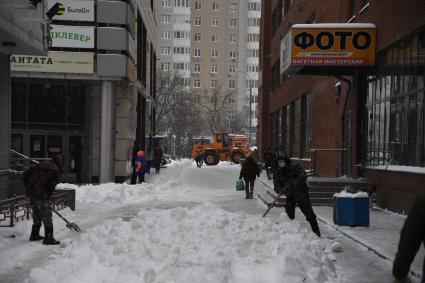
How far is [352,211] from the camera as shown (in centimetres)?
1256

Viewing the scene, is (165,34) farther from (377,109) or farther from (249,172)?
(377,109)

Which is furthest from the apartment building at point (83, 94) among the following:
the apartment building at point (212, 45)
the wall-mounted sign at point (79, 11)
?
the apartment building at point (212, 45)


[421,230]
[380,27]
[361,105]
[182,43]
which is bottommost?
[421,230]

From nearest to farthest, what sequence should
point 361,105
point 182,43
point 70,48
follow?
point 361,105 < point 70,48 < point 182,43

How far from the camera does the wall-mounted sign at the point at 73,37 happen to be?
25.1 m

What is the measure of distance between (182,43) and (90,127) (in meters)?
76.3

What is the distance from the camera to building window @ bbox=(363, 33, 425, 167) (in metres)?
14.5

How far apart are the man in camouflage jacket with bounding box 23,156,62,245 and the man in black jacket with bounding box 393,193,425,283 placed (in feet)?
25.1

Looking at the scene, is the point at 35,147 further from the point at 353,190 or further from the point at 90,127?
the point at 353,190

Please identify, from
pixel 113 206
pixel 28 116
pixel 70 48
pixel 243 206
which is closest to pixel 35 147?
pixel 28 116

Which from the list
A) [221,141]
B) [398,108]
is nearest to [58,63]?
[398,108]

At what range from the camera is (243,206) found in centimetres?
1797

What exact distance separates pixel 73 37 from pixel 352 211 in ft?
54.0

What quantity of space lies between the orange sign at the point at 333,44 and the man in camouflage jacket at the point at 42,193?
33.9ft
